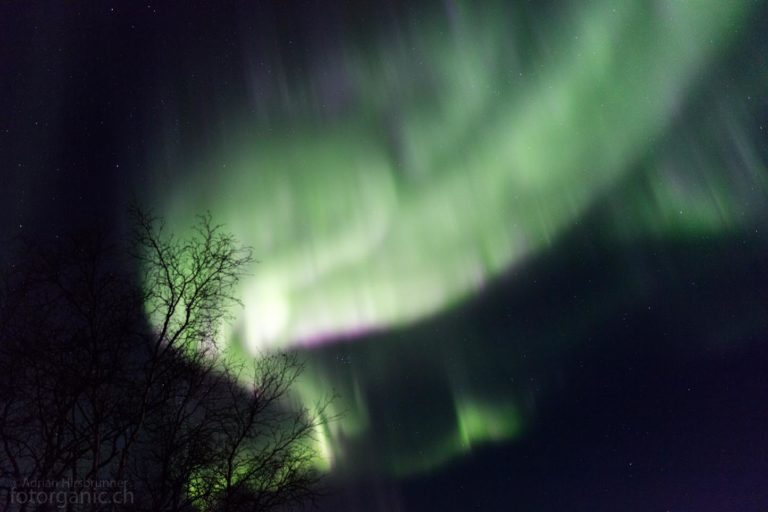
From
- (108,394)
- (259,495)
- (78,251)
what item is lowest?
(259,495)

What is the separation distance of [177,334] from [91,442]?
2164 millimetres

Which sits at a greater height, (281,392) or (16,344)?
(16,344)

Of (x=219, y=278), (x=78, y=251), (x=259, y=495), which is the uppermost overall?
(x=78, y=251)

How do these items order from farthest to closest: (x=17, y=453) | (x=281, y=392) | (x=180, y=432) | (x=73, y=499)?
(x=281, y=392)
(x=180, y=432)
(x=17, y=453)
(x=73, y=499)

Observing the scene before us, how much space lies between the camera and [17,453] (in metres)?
10.3

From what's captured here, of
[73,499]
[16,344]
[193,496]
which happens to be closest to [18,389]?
[16,344]

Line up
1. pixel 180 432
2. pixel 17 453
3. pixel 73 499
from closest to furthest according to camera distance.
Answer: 1. pixel 73 499
2. pixel 17 453
3. pixel 180 432

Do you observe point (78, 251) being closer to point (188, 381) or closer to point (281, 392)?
point (188, 381)

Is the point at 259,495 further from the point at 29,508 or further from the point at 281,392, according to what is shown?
the point at 29,508

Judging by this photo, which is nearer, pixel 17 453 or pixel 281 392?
→ pixel 17 453

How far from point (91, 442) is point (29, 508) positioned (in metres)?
1.23

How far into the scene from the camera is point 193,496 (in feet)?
35.8

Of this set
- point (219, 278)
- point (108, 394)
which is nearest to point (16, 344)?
point (108, 394)

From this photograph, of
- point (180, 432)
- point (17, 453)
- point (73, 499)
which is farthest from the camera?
point (180, 432)
